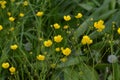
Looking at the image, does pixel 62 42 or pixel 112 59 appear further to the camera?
pixel 62 42

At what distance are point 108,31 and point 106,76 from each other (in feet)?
1.17

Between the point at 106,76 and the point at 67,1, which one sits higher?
the point at 67,1

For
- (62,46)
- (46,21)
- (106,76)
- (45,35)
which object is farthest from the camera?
(46,21)

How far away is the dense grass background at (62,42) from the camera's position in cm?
228

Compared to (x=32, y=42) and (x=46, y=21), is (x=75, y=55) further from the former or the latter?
(x=46, y=21)

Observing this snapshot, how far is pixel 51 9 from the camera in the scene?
9.64ft

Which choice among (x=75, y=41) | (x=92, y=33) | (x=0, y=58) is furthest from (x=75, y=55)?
(x=0, y=58)

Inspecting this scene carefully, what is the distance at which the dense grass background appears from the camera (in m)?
2.28

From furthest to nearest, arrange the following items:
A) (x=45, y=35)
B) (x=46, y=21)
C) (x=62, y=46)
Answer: (x=46, y=21)
(x=45, y=35)
(x=62, y=46)

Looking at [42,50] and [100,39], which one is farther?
[100,39]

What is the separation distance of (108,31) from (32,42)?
52 cm

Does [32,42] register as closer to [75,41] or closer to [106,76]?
[75,41]

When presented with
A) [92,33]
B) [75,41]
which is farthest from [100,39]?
[75,41]

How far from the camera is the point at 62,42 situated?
8.19 ft
